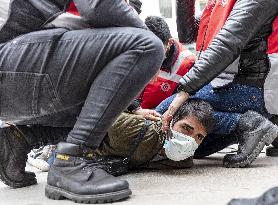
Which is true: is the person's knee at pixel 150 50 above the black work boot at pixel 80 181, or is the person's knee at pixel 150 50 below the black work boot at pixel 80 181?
above

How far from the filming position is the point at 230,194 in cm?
161

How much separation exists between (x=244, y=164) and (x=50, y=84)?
1.10 metres

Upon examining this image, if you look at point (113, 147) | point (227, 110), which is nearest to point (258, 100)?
point (227, 110)

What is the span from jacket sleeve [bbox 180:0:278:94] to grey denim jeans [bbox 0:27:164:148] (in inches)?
23.5

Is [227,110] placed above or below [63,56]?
below

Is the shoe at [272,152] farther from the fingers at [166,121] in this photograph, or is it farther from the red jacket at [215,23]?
the fingers at [166,121]

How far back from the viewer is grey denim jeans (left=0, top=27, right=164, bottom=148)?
64.9 inches

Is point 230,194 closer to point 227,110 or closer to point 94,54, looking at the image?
point 94,54

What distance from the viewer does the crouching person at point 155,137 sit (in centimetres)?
222

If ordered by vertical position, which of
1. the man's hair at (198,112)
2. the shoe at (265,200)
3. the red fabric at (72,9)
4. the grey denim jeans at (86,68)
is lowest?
the man's hair at (198,112)

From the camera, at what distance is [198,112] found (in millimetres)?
2293

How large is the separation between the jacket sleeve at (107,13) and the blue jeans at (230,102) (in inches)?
35.1

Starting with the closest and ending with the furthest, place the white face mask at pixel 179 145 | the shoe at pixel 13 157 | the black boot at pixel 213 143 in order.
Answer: the shoe at pixel 13 157 → the white face mask at pixel 179 145 → the black boot at pixel 213 143

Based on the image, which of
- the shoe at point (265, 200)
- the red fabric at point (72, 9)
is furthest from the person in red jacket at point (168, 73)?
the shoe at point (265, 200)
